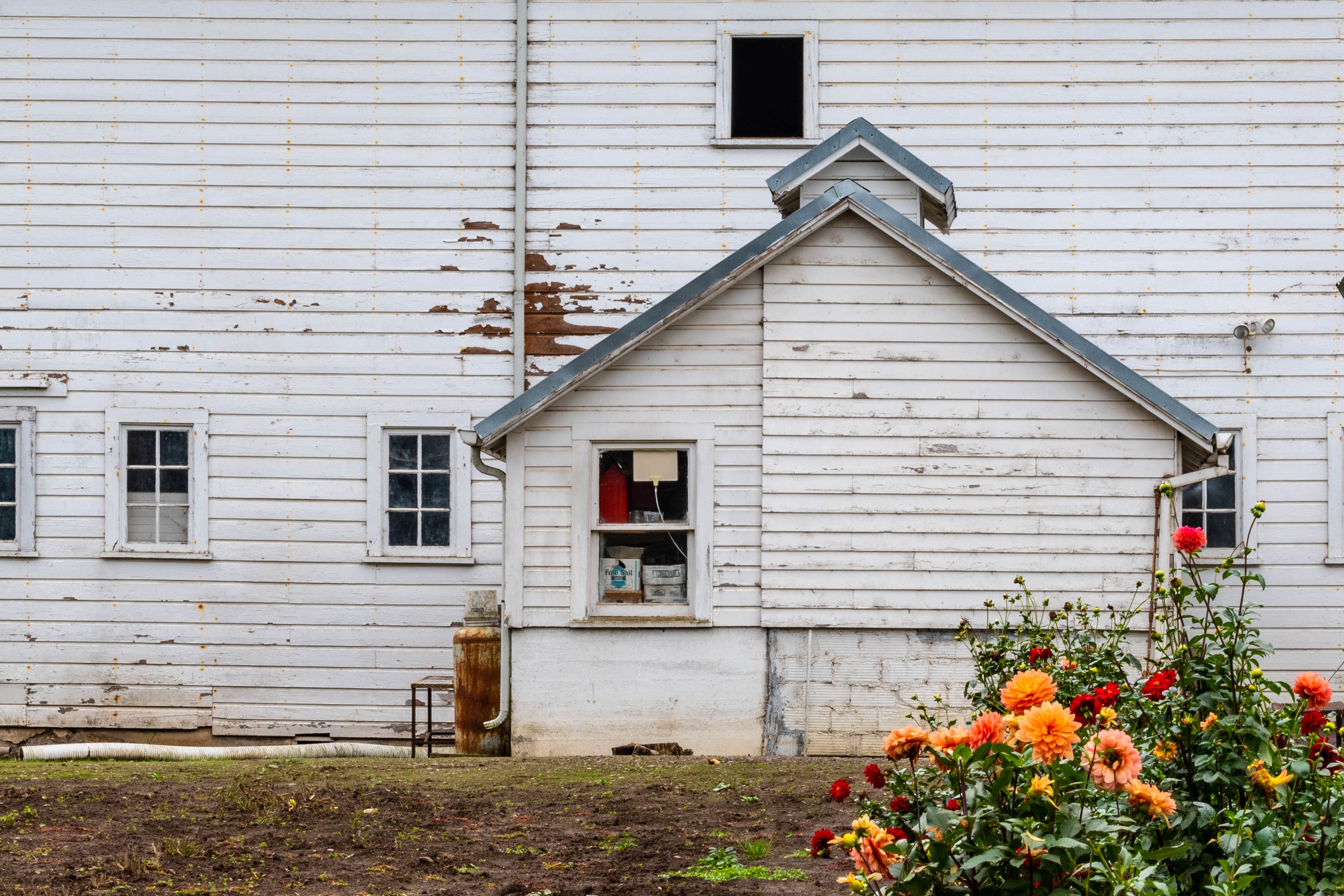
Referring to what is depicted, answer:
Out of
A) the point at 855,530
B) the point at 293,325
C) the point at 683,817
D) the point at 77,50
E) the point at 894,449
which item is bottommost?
the point at 683,817

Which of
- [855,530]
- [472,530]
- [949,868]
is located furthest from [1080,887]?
[472,530]

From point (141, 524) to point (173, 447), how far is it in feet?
2.55

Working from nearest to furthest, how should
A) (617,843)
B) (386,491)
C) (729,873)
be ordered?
1. (729,873)
2. (617,843)
3. (386,491)

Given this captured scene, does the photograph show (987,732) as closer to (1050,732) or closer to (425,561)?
(1050,732)

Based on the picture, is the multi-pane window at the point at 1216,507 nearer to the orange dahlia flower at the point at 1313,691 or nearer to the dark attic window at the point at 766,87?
the dark attic window at the point at 766,87

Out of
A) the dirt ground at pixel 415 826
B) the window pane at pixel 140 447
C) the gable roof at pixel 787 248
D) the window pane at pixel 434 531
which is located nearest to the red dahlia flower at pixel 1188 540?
the dirt ground at pixel 415 826

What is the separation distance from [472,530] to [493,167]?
3.37 m

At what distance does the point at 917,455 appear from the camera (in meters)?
8.82

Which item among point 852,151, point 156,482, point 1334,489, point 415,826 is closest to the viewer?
point 415,826

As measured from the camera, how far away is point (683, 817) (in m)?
6.31

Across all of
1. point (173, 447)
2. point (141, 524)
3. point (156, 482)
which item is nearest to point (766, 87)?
point (173, 447)

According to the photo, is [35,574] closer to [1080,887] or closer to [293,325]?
[293,325]

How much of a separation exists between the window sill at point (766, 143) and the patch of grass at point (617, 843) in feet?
22.7

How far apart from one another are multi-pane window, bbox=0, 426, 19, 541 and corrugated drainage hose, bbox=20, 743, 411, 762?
93.7 inches
